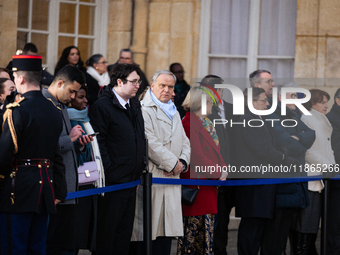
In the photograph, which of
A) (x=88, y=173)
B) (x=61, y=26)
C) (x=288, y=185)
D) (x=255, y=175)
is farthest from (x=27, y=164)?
(x=61, y=26)

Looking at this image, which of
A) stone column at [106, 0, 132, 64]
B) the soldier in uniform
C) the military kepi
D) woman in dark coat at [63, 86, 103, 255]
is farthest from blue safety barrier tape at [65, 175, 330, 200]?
stone column at [106, 0, 132, 64]

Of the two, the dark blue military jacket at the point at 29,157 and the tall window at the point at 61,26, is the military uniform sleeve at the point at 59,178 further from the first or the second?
the tall window at the point at 61,26

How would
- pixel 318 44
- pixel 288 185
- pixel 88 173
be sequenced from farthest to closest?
1. pixel 318 44
2. pixel 288 185
3. pixel 88 173

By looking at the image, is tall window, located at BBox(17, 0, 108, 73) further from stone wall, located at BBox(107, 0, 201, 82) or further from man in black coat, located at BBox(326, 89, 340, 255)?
man in black coat, located at BBox(326, 89, 340, 255)

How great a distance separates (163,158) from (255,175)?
1109 mm

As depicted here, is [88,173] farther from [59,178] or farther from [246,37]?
[246,37]

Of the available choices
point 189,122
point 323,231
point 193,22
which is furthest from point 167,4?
point 323,231

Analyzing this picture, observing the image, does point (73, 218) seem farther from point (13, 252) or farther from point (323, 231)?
point (323, 231)

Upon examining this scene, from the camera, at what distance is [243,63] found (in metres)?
9.48

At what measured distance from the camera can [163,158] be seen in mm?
5352

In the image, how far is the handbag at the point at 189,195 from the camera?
5.54m

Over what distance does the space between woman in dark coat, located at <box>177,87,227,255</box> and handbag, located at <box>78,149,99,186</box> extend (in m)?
1.12

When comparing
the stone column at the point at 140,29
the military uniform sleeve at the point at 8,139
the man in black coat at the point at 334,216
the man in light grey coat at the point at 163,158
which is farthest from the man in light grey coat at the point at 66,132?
the stone column at the point at 140,29

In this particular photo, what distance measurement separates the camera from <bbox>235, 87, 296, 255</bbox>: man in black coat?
5723 mm
